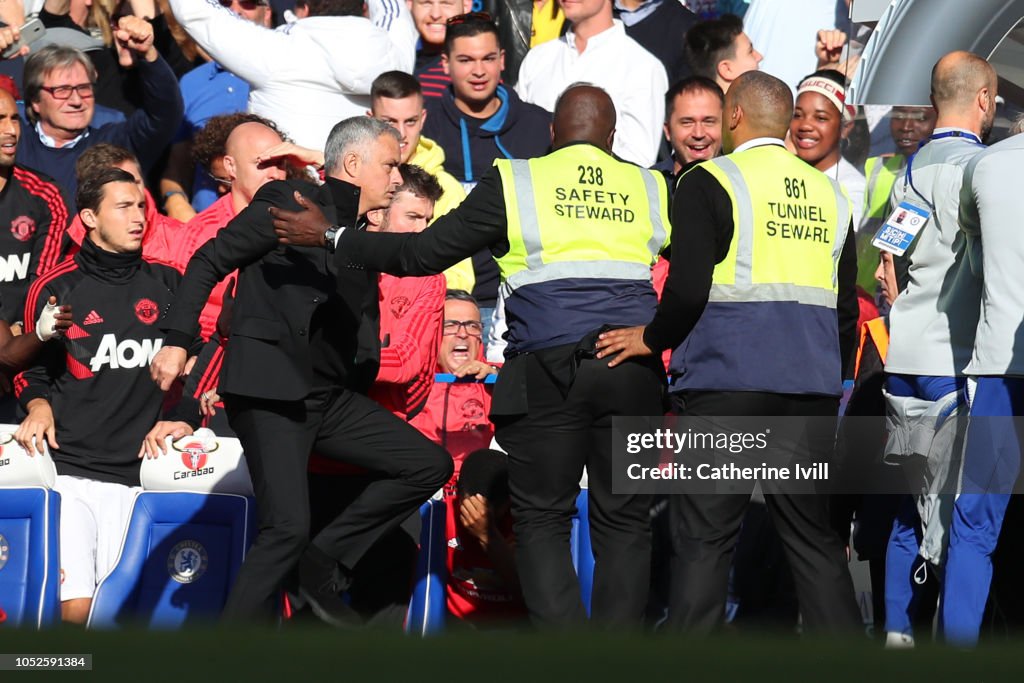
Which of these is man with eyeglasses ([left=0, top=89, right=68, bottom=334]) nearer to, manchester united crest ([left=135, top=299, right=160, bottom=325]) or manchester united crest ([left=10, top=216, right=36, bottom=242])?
manchester united crest ([left=10, top=216, right=36, bottom=242])

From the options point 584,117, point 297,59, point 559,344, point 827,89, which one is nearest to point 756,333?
point 559,344

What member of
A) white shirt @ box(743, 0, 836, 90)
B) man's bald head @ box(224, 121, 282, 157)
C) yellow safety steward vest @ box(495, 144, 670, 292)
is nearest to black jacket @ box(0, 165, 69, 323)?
man's bald head @ box(224, 121, 282, 157)

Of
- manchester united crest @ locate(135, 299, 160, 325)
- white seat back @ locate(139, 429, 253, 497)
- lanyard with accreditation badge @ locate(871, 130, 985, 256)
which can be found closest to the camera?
lanyard with accreditation badge @ locate(871, 130, 985, 256)

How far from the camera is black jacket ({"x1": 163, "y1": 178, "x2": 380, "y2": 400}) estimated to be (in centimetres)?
518

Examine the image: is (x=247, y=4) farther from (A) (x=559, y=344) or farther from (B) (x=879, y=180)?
(A) (x=559, y=344)

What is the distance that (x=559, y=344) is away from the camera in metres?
5.00

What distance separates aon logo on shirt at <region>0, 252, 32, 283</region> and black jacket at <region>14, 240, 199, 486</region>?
1.96 feet

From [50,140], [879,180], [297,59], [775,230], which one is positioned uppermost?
[297,59]

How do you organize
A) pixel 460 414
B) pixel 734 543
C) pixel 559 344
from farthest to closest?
pixel 460 414
pixel 559 344
pixel 734 543

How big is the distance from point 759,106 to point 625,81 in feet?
9.93

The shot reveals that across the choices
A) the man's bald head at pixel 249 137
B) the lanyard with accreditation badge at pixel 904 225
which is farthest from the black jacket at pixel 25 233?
the lanyard with accreditation badge at pixel 904 225

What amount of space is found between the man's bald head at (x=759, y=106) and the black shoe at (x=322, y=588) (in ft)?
6.84

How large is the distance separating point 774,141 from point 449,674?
105 inches

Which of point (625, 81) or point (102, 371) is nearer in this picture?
point (102, 371)
